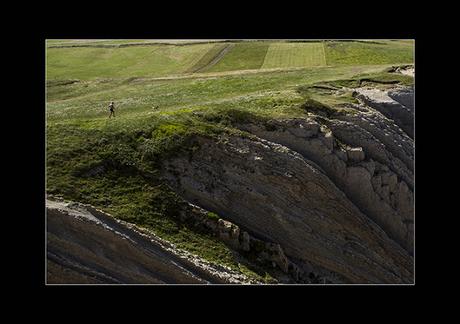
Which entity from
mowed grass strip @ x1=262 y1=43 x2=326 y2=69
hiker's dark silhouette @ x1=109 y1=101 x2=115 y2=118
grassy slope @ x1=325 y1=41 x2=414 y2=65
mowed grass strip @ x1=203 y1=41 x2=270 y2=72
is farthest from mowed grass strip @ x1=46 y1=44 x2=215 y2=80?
grassy slope @ x1=325 y1=41 x2=414 y2=65

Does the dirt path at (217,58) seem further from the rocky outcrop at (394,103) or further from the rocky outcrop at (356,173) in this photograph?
the rocky outcrop at (394,103)

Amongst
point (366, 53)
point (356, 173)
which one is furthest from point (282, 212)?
point (366, 53)

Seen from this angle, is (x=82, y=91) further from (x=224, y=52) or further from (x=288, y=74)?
(x=288, y=74)

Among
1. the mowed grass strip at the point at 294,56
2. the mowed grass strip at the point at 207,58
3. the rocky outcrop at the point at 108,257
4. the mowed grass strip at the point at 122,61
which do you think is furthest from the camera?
the mowed grass strip at the point at 294,56

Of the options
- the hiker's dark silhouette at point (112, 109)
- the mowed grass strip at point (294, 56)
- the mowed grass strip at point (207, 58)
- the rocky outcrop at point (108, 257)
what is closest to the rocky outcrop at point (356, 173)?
the mowed grass strip at point (294, 56)

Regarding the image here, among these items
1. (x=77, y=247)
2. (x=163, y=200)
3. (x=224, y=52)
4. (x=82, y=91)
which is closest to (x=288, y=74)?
(x=224, y=52)
